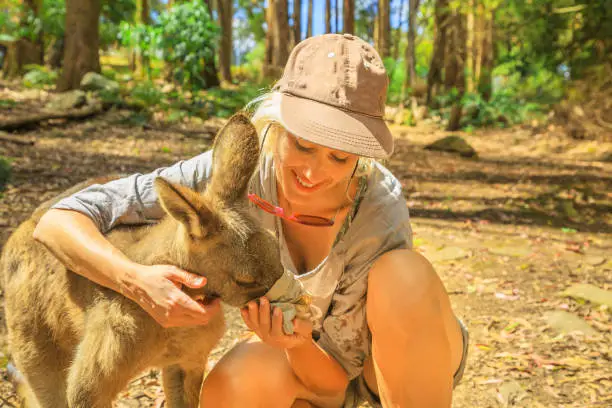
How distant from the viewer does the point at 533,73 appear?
1741 cm

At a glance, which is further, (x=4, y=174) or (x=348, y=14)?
(x=348, y=14)

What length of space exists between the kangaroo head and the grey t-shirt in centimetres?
28

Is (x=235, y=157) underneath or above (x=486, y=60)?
underneath

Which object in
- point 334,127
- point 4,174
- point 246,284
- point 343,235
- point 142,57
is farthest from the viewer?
point 142,57

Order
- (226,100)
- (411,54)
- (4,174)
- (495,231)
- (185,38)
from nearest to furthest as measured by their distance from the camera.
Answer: (4,174)
(495,231)
(226,100)
(185,38)
(411,54)

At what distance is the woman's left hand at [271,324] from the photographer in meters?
1.88

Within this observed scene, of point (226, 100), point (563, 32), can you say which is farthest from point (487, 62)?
point (226, 100)

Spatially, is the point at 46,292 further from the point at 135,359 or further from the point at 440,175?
the point at 440,175

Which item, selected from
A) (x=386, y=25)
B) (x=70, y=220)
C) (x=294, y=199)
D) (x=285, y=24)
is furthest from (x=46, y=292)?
(x=386, y=25)

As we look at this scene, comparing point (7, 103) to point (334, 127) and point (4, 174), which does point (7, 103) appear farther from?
point (334, 127)

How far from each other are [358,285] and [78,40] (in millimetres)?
9988

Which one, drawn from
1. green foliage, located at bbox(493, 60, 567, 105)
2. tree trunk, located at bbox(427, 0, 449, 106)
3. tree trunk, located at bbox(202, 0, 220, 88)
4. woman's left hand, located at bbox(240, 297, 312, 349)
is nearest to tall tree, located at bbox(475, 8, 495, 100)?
green foliage, located at bbox(493, 60, 567, 105)

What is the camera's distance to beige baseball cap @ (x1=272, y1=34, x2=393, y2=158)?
2006 mm

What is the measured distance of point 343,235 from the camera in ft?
7.63
